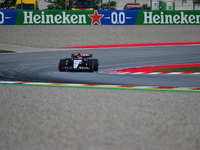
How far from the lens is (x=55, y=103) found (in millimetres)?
5953

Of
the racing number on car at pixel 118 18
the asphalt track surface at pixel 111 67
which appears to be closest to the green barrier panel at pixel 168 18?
the racing number on car at pixel 118 18

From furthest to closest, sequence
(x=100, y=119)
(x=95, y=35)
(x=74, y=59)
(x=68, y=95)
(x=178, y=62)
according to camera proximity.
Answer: (x=95, y=35)
(x=178, y=62)
(x=74, y=59)
(x=68, y=95)
(x=100, y=119)

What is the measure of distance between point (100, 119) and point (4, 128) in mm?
1330

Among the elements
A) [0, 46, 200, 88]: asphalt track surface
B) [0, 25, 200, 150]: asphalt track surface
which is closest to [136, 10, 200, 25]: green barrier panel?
[0, 46, 200, 88]: asphalt track surface

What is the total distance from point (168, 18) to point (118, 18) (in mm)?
3615

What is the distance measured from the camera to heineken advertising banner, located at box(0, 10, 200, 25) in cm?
2325

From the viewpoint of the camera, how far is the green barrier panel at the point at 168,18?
2381 centimetres

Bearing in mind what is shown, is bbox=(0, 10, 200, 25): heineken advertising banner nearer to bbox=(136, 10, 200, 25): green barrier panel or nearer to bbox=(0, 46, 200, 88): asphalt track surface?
bbox=(136, 10, 200, 25): green barrier panel

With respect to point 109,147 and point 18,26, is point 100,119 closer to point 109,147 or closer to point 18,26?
point 109,147

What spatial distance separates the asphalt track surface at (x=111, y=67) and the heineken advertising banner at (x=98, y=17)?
19.5ft

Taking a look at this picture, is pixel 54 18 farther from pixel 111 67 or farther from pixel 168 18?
pixel 111 67

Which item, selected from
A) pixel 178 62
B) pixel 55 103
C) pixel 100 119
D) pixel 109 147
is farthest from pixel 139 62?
pixel 109 147

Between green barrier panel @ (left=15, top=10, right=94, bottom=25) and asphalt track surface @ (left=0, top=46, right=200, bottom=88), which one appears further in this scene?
green barrier panel @ (left=15, top=10, right=94, bottom=25)

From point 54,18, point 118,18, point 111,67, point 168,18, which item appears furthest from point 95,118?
point 168,18
